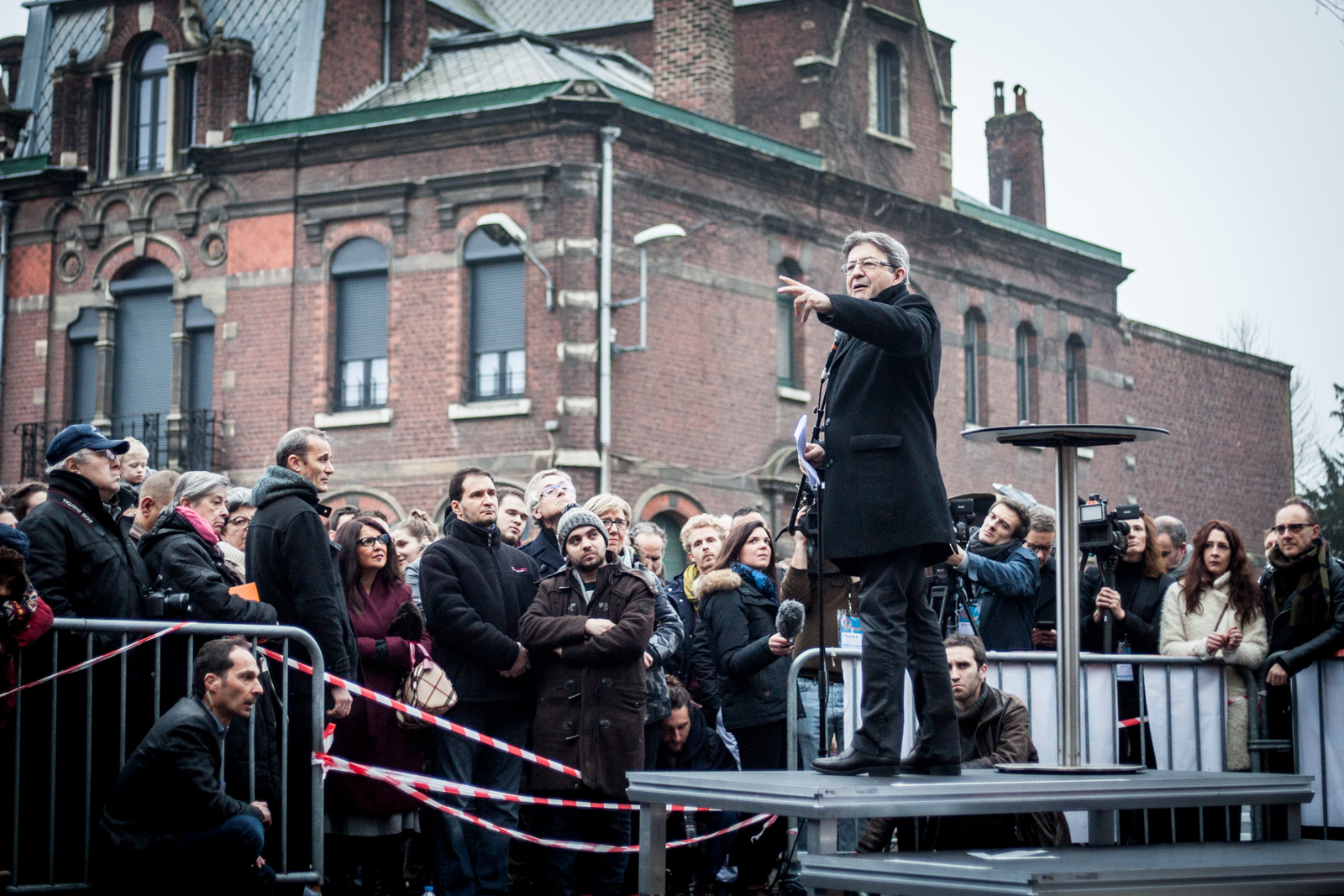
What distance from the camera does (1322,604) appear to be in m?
9.18

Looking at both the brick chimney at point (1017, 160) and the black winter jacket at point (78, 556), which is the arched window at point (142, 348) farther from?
the black winter jacket at point (78, 556)

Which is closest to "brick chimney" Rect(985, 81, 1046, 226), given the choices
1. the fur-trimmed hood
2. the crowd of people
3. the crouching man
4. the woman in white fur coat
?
the crowd of people

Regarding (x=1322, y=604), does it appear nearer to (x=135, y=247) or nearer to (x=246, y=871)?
(x=246, y=871)

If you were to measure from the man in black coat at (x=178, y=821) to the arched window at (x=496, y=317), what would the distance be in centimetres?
1701

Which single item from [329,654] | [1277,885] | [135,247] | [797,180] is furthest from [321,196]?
[1277,885]

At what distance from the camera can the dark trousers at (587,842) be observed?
867cm

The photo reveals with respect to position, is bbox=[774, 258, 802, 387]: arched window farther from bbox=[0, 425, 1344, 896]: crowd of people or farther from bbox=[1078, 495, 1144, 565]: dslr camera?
bbox=[1078, 495, 1144, 565]: dslr camera

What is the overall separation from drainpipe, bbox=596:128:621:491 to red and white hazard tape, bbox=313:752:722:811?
14.3 metres

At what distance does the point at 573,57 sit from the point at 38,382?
33.9 feet

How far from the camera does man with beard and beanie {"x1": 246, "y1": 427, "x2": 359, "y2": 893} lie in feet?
25.2

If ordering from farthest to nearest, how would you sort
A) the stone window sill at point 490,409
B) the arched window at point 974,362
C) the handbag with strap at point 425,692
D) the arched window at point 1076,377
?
1. the arched window at point 1076,377
2. the arched window at point 974,362
3. the stone window sill at point 490,409
4. the handbag with strap at point 425,692

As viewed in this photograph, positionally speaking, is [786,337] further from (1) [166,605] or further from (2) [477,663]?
(1) [166,605]

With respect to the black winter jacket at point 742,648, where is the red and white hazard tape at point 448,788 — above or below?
below

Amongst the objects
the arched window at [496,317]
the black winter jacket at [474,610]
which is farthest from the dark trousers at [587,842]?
the arched window at [496,317]
